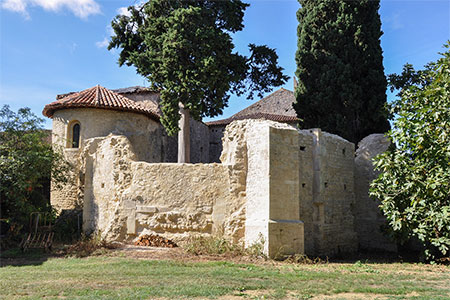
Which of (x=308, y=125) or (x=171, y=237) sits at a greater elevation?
(x=308, y=125)

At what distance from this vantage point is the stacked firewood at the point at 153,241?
11.7 meters

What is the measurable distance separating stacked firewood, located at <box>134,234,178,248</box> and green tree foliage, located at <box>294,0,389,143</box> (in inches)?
360

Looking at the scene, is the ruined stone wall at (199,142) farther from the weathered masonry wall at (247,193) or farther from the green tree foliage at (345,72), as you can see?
the weathered masonry wall at (247,193)

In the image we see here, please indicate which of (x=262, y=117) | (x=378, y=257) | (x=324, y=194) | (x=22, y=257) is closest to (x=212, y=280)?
(x=324, y=194)

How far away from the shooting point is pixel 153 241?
38.9ft

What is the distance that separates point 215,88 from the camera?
17172mm

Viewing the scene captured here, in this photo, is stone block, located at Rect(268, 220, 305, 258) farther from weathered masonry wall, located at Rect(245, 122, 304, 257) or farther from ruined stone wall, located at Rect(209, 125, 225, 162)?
ruined stone wall, located at Rect(209, 125, 225, 162)

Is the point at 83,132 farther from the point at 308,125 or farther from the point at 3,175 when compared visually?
the point at 308,125

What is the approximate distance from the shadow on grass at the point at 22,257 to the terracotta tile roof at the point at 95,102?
22.6 feet

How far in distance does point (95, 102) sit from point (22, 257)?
7660mm

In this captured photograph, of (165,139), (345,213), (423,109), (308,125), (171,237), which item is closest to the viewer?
(423,109)

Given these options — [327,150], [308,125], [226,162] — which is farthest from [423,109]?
[308,125]

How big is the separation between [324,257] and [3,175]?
1093cm

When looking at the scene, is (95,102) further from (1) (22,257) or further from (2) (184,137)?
(1) (22,257)
